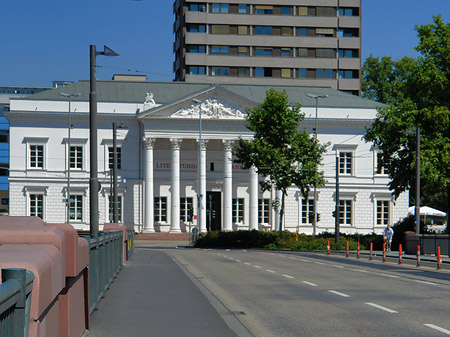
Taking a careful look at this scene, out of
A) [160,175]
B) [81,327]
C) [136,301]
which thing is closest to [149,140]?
[160,175]

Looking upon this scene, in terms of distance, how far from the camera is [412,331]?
11281mm

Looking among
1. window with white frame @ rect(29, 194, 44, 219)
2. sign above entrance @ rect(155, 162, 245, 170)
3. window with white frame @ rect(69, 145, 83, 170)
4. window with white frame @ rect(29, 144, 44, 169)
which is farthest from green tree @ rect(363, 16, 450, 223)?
window with white frame @ rect(29, 194, 44, 219)

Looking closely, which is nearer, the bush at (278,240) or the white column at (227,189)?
the bush at (278,240)

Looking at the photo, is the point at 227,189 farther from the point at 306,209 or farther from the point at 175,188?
the point at 306,209

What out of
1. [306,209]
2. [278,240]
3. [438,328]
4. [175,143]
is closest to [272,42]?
[306,209]

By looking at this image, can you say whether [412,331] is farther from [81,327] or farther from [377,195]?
[377,195]

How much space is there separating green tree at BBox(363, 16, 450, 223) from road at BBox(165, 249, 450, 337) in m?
24.3

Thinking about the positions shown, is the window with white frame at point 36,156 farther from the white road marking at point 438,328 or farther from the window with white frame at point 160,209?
the white road marking at point 438,328

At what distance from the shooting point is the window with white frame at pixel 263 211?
7788 cm

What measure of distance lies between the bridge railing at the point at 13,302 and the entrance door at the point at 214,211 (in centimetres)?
7241

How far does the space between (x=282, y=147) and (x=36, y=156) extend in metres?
28.3

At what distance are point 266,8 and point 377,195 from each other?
29.9m

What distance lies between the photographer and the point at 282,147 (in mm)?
56938

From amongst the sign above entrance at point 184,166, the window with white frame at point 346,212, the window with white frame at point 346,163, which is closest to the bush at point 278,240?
the sign above entrance at point 184,166
